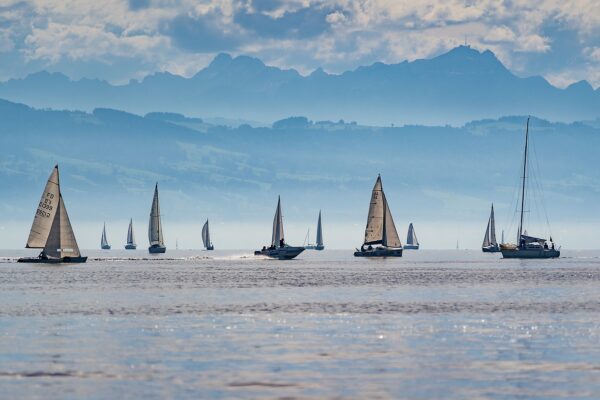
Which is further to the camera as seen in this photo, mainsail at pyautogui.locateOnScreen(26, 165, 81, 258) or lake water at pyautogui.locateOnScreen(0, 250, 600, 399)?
mainsail at pyautogui.locateOnScreen(26, 165, 81, 258)

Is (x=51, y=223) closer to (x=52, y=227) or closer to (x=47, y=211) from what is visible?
(x=52, y=227)

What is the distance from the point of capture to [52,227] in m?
159

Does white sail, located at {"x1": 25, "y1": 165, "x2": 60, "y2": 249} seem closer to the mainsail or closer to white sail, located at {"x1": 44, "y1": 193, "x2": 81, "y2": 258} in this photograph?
the mainsail

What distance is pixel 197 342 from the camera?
201ft

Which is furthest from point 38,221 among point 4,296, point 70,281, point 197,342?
point 197,342

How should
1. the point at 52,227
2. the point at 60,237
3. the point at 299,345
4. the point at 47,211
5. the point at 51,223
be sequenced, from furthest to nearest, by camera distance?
the point at 60,237 → the point at 52,227 → the point at 51,223 → the point at 47,211 → the point at 299,345

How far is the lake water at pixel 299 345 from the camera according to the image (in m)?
47.0

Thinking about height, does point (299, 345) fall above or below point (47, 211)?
below

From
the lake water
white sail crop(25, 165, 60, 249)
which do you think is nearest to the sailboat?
white sail crop(25, 165, 60, 249)

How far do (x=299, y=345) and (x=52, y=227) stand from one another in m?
104

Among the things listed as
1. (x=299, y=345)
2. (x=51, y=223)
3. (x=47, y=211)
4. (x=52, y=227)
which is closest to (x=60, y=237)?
(x=52, y=227)

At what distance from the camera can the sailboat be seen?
15700 centimetres

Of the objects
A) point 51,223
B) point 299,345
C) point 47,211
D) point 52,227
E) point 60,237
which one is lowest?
point 299,345

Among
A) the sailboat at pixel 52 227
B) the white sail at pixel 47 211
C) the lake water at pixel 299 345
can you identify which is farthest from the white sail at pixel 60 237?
the lake water at pixel 299 345
